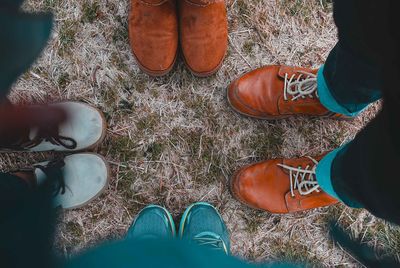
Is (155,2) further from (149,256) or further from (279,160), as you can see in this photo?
(149,256)

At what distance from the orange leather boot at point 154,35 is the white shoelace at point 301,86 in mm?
401

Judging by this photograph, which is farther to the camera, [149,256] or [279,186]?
[279,186]

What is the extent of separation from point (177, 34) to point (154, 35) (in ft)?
0.28

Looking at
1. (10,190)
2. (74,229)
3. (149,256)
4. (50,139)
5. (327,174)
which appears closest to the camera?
(149,256)

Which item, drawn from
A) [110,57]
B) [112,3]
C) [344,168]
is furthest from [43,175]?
[344,168]

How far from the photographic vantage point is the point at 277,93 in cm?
136

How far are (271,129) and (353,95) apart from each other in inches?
17.1

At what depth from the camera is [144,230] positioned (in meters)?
1.37

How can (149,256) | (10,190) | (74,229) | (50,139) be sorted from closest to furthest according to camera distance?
1. (149,256)
2. (10,190)
3. (50,139)
4. (74,229)

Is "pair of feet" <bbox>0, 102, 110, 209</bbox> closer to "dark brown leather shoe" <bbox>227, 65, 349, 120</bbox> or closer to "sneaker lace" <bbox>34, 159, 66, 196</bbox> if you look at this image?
"sneaker lace" <bbox>34, 159, 66, 196</bbox>

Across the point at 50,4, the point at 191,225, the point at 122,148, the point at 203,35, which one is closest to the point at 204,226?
the point at 191,225

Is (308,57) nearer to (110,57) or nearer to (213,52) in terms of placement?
(213,52)

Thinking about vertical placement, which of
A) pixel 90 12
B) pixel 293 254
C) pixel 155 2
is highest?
pixel 155 2

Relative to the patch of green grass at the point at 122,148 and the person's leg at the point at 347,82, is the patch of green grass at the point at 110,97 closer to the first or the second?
the patch of green grass at the point at 122,148
